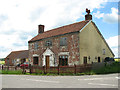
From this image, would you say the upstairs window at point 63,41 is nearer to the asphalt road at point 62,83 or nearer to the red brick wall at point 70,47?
the red brick wall at point 70,47

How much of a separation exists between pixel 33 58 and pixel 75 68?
15.2m

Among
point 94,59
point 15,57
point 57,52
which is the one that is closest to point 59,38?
point 57,52

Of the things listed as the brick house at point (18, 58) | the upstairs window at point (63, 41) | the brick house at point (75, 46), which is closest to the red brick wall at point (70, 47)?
the brick house at point (75, 46)

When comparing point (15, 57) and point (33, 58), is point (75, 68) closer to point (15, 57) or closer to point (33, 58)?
point (33, 58)

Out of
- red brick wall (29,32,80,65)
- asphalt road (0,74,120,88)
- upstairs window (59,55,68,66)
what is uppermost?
red brick wall (29,32,80,65)

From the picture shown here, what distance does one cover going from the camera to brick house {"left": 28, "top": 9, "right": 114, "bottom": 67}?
2448 centimetres

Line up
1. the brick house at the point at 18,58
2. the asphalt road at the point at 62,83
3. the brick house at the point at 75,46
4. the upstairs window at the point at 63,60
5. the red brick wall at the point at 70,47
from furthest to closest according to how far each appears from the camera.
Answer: the brick house at the point at 18,58 < the upstairs window at the point at 63,60 < the brick house at the point at 75,46 < the red brick wall at the point at 70,47 < the asphalt road at the point at 62,83

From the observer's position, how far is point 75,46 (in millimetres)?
24531

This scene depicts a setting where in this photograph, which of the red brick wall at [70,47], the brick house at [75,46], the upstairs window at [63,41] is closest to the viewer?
the red brick wall at [70,47]

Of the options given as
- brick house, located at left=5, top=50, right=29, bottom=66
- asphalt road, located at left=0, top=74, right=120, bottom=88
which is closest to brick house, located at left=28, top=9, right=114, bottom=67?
asphalt road, located at left=0, top=74, right=120, bottom=88

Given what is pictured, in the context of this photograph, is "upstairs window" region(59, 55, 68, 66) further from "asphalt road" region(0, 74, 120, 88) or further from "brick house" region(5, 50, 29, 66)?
"brick house" region(5, 50, 29, 66)

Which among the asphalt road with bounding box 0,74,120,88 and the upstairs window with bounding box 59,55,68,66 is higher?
the upstairs window with bounding box 59,55,68,66

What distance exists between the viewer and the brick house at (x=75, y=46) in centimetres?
2448

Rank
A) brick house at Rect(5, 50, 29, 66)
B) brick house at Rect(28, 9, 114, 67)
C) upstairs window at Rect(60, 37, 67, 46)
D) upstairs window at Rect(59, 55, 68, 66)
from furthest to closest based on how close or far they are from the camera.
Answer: brick house at Rect(5, 50, 29, 66) → upstairs window at Rect(60, 37, 67, 46) → upstairs window at Rect(59, 55, 68, 66) → brick house at Rect(28, 9, 114, 67)
